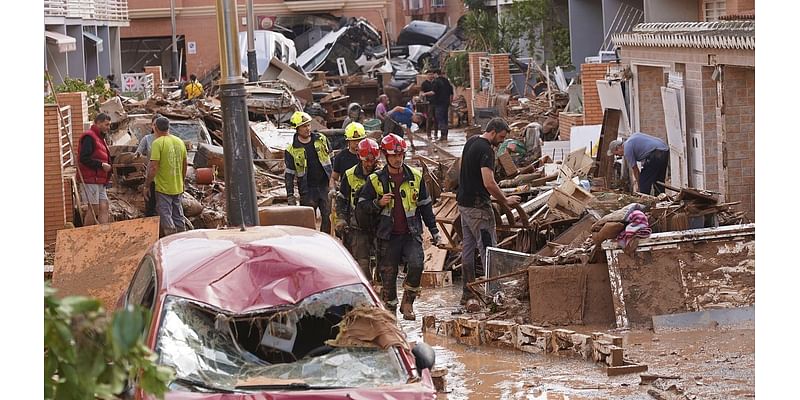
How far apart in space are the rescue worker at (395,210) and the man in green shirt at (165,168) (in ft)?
14.4

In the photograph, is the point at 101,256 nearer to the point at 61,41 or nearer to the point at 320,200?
the point at 320,200

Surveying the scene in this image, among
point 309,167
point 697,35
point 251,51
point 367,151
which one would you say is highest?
point 251,51

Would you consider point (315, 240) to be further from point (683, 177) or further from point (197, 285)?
point (683, 177)

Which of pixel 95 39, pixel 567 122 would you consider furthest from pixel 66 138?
pixel 95 39

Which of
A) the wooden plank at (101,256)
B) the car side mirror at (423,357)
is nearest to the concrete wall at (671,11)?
the wooden plank at (101,256)

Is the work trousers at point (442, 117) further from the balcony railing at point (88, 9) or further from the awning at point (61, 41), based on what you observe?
the balcony railing at point (88, 9)

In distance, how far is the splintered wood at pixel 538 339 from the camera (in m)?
9.55

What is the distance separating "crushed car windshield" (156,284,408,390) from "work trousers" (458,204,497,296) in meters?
5.06

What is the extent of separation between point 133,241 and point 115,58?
39761 millimetres

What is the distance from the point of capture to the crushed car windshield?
6.70 meters

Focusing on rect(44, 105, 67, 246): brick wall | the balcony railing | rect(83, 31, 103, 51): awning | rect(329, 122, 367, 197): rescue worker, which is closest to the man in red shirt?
rect(44, 105, 67, 246): brick wall

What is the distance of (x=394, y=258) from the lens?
11.6 metres

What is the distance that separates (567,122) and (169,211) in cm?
1079

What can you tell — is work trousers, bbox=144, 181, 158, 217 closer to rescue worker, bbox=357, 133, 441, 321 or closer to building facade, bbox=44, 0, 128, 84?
rescue worker, bbox=357, 133, 441, 321
